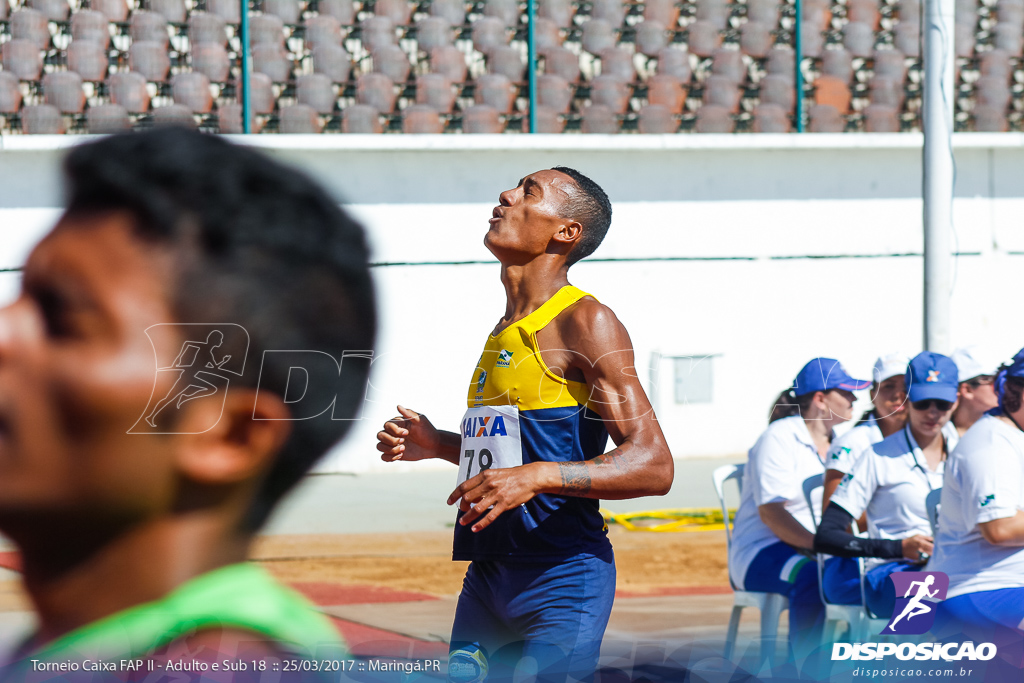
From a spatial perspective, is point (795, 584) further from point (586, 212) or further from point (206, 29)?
point (206, 29)

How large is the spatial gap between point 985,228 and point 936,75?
7353 mm

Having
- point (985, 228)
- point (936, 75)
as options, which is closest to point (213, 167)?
point (936, 75)

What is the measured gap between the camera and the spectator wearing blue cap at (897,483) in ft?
14.9

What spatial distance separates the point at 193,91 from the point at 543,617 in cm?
1178

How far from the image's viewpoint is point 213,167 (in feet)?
2.98

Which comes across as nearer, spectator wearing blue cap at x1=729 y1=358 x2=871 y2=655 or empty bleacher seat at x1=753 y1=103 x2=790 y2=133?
spectator wearing blue cap at x1=729 y1=358 x2=871 y2=655

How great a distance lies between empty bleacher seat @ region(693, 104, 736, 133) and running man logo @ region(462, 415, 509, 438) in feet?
38.9

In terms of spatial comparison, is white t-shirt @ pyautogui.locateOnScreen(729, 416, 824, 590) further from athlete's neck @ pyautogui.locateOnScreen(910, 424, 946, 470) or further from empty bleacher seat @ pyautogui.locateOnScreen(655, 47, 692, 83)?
empty bleacher seat @ pyautogui.locateOnScreen(655, 47, 692, 83)

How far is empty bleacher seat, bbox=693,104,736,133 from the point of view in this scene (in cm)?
1435

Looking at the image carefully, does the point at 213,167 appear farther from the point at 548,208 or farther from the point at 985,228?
the point at 985,228

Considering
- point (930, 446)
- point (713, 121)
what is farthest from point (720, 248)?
point (930, 446)

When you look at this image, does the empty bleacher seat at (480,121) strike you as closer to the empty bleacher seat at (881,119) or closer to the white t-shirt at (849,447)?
the empty bleacher seat at (881,119)

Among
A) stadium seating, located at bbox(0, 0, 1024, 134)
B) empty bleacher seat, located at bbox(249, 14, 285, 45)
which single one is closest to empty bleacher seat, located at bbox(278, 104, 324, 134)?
stadium seating, located at bbox(0, 0, 1024, 134)

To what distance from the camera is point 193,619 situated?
2.97 feet
